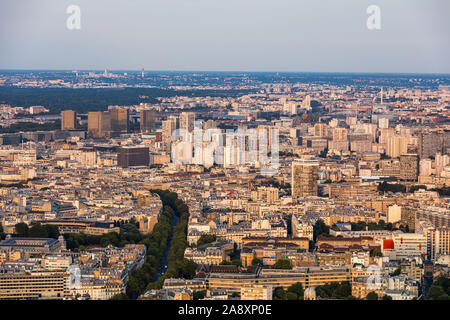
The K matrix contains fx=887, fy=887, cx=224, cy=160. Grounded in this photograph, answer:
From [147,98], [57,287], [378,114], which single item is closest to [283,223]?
[57,287]

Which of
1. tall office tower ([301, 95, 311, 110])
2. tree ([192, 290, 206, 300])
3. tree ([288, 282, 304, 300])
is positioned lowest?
tree ([288, 282, 304, 300])

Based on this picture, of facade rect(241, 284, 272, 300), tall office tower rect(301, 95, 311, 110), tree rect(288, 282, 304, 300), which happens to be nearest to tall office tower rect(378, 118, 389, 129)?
tall office tower rect(301, 95, 311, 110)

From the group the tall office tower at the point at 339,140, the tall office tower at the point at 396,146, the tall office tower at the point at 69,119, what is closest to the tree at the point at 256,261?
the tall office tower at the point at 396,146

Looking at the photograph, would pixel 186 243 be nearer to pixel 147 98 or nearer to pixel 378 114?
pixel 378 114

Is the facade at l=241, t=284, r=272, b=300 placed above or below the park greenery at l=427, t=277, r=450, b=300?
above

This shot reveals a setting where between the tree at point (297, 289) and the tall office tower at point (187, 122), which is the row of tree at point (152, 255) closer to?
the tree at point (297, 289)

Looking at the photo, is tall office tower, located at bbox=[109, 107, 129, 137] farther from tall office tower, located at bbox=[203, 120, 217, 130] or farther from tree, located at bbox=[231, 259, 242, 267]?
tree, located at bbox=[231, 259, 242, 267]

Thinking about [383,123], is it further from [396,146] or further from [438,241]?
[438,241]
